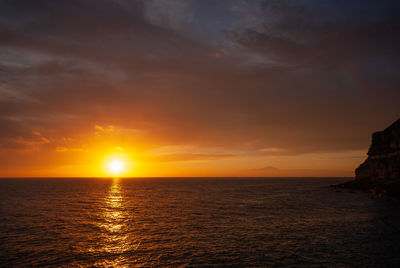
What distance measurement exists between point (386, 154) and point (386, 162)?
3233mm

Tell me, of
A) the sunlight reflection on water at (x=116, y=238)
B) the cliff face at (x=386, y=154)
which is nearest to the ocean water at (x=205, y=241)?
the sunlight reflection on water at (x=116, y=238)

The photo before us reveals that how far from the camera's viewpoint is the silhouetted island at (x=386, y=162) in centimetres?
8648

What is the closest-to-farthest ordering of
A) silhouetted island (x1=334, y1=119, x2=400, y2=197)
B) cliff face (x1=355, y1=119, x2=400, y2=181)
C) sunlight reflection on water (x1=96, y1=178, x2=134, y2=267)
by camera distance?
sunlight reflection on water (x1=96, y1=178, x2=134, y2=267) < silhouetted island (x1=334, y1=119, x2=400, y2=197) < cliff face (x1=355, y1=119, x2=400, y2=181)

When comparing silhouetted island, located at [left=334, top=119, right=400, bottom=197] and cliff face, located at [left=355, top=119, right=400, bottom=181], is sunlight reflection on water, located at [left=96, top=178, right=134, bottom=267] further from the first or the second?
cliff face, located at [left=355, top=119, right=400, bottom=181]

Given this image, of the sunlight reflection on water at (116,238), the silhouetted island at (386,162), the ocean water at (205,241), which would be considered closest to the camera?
the ocean water at (205,241)

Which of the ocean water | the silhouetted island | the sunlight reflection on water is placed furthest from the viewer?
the silhouetted island

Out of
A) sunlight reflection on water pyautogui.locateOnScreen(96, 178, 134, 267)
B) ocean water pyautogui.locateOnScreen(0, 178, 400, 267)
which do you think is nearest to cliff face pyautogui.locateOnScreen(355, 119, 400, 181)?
ocean water pyautogui.locateOnScreen(0, 178, 400, 267)

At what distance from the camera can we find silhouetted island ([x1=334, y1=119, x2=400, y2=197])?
86.5 metres

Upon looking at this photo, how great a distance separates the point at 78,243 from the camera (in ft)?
109

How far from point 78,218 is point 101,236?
18500 mm

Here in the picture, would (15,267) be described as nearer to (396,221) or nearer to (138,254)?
(138,254)

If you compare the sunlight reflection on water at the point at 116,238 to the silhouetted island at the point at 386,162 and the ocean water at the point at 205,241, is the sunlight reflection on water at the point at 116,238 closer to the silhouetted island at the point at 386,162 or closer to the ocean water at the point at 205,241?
the ocean water at the point at 205,241

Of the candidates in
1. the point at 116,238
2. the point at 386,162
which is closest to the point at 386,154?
the point at 386,162

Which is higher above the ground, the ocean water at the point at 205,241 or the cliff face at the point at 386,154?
the cliff face at the point at 386,154
